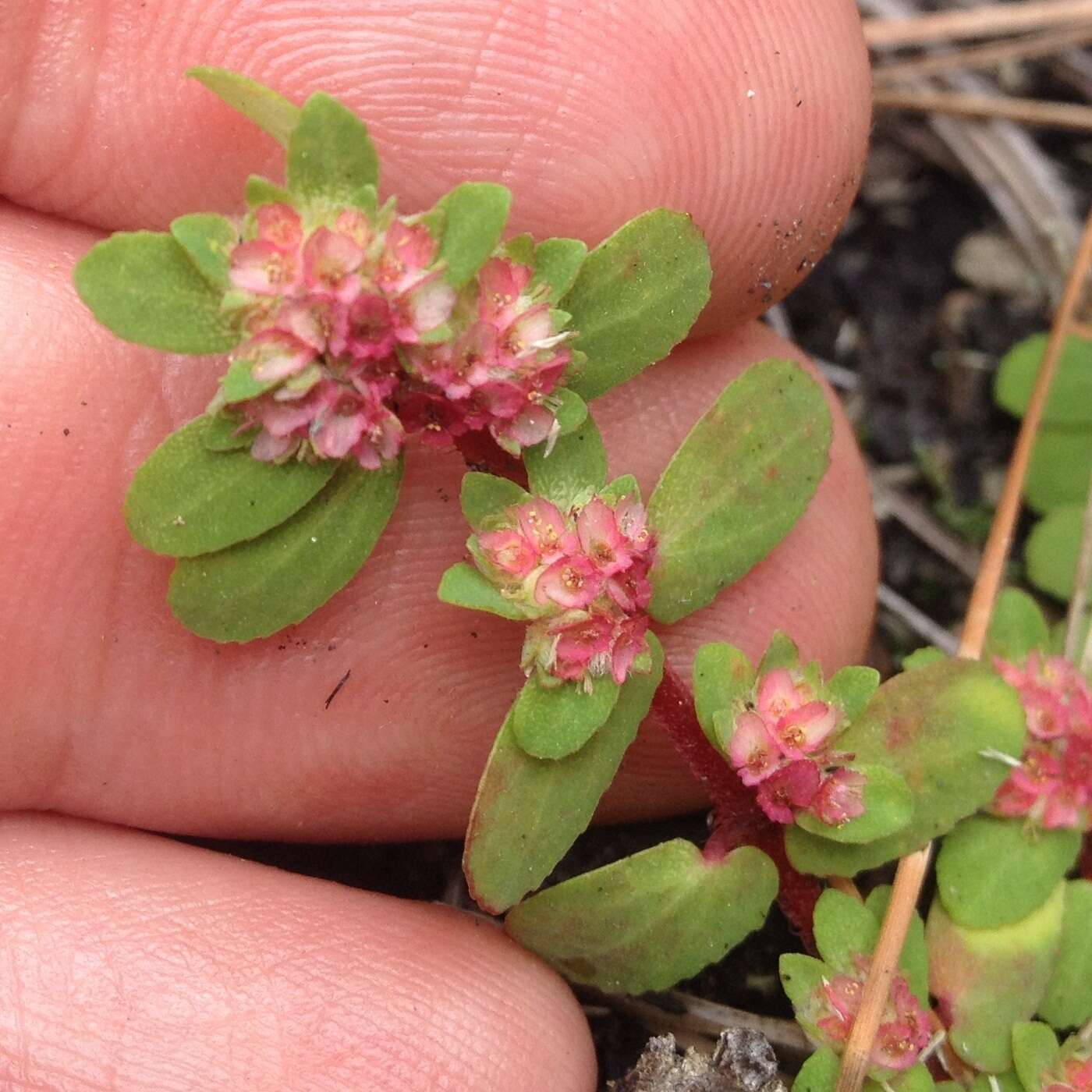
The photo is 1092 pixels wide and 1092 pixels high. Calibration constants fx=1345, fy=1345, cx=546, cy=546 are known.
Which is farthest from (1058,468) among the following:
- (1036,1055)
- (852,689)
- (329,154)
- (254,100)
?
(254,100)

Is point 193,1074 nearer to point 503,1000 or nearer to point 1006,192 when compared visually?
point 503,1000

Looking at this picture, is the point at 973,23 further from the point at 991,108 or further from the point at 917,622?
the point at 917,622

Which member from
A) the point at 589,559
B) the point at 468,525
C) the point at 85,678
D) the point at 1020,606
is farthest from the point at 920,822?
the point at 85,678

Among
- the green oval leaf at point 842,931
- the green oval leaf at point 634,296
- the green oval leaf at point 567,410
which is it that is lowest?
the green oval leaf at point 842,931

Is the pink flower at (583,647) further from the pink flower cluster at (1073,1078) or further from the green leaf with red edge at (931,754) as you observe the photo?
the pink flower cluster at (1073,1078)

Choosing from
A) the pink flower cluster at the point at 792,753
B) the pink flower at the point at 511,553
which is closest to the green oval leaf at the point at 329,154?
the pink flower at the point at 511,553

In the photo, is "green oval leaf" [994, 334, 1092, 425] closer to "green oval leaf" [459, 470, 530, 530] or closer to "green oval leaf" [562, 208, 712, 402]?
"green oval leaf" [562, 208, 712, 402]
